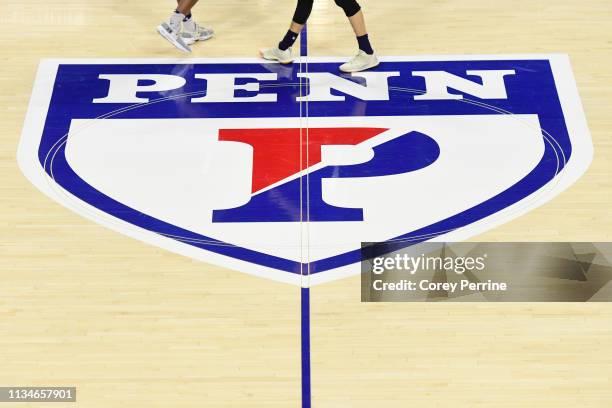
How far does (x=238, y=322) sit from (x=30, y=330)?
4.35 ft

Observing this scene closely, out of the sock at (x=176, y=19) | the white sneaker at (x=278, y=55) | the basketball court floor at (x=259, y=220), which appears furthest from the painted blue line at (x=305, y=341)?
the sock at (x=176, y=19)

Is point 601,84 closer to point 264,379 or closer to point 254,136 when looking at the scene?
point 254,136

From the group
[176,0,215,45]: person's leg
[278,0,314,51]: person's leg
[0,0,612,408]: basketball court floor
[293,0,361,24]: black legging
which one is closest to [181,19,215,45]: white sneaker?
[176,0,215,45]: person's leg

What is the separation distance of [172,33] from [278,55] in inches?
35.7

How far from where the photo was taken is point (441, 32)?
956 cm

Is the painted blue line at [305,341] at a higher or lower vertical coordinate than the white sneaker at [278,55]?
lower

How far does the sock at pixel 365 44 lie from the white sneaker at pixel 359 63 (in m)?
0.03

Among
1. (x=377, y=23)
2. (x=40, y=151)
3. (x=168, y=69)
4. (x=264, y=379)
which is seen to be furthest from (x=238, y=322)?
(x=377, y=23)

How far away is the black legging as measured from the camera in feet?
28.9

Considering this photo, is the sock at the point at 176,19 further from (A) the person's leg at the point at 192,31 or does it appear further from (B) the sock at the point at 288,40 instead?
(B) the sock at the point at 288,40

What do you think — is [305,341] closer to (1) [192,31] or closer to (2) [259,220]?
(2) [259,220]

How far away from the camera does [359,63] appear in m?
9.08

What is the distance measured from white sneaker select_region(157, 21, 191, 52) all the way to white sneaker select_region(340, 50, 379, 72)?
1375mm

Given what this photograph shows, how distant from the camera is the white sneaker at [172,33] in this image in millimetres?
9125
